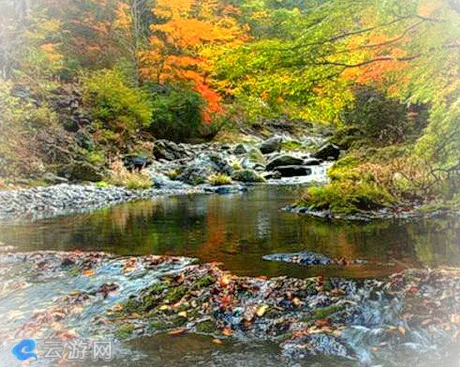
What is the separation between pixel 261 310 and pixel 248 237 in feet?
7.76

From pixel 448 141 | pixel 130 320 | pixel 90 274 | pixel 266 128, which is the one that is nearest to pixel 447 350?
pixel 130 320

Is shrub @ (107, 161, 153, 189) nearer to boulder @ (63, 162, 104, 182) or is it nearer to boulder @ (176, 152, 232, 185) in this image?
boulder @ (63, 162, 104, 182)

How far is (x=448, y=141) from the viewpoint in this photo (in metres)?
5.02

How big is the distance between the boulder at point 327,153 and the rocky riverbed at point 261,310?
452 inches

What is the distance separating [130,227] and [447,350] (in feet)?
14.9

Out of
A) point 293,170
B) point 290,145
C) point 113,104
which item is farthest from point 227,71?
point 290,145

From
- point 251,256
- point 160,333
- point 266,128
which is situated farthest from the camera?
point 266,128

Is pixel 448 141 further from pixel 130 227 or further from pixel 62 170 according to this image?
pixel 62 170

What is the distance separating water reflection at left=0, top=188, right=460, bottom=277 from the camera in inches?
166

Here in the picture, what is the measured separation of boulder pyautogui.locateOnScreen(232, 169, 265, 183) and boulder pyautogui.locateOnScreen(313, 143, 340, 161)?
7.78ft

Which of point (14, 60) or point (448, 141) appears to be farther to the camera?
point (14, 60)

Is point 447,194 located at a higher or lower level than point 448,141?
lower
